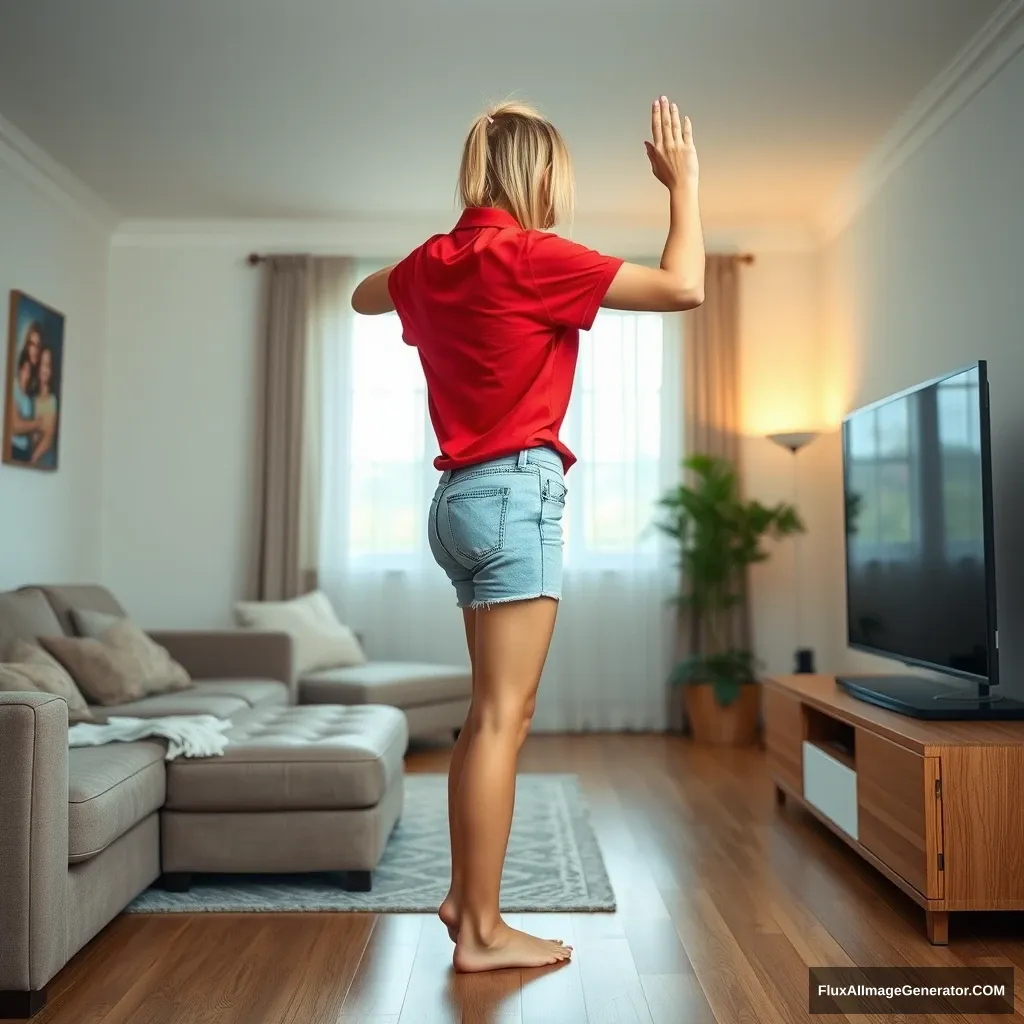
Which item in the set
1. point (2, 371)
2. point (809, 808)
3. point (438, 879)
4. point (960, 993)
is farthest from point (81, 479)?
point (960, 993)

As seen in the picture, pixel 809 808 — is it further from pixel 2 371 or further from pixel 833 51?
pixel 2 371

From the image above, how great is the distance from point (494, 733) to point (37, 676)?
1.64 meters

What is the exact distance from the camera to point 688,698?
5758 mm

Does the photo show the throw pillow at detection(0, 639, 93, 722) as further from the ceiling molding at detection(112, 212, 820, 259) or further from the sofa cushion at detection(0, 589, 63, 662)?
the ceiling molding at detection(112, 212, 820, 259)

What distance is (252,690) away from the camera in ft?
14.2

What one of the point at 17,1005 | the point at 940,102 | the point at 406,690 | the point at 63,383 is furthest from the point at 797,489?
the point at 17,1005

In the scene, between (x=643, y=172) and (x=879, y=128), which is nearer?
(x=879, y=128)

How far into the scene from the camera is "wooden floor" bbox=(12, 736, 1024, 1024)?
2027mm

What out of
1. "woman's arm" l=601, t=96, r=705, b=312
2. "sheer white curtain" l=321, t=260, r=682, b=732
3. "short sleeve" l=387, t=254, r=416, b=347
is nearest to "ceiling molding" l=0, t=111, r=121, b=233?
"sheer white curtain" l=321, t=260, r=682, b=732

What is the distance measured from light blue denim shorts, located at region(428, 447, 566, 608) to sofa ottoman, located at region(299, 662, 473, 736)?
2.86 m

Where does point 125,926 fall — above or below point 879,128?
below

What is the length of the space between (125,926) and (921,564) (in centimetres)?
229

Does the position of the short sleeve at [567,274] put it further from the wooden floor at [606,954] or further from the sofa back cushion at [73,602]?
the sofa back cushion at [73,602]

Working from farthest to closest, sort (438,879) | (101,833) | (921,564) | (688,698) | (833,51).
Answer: (688,698) < (833,51) < (921,564) < (438,879) < (101,833)
